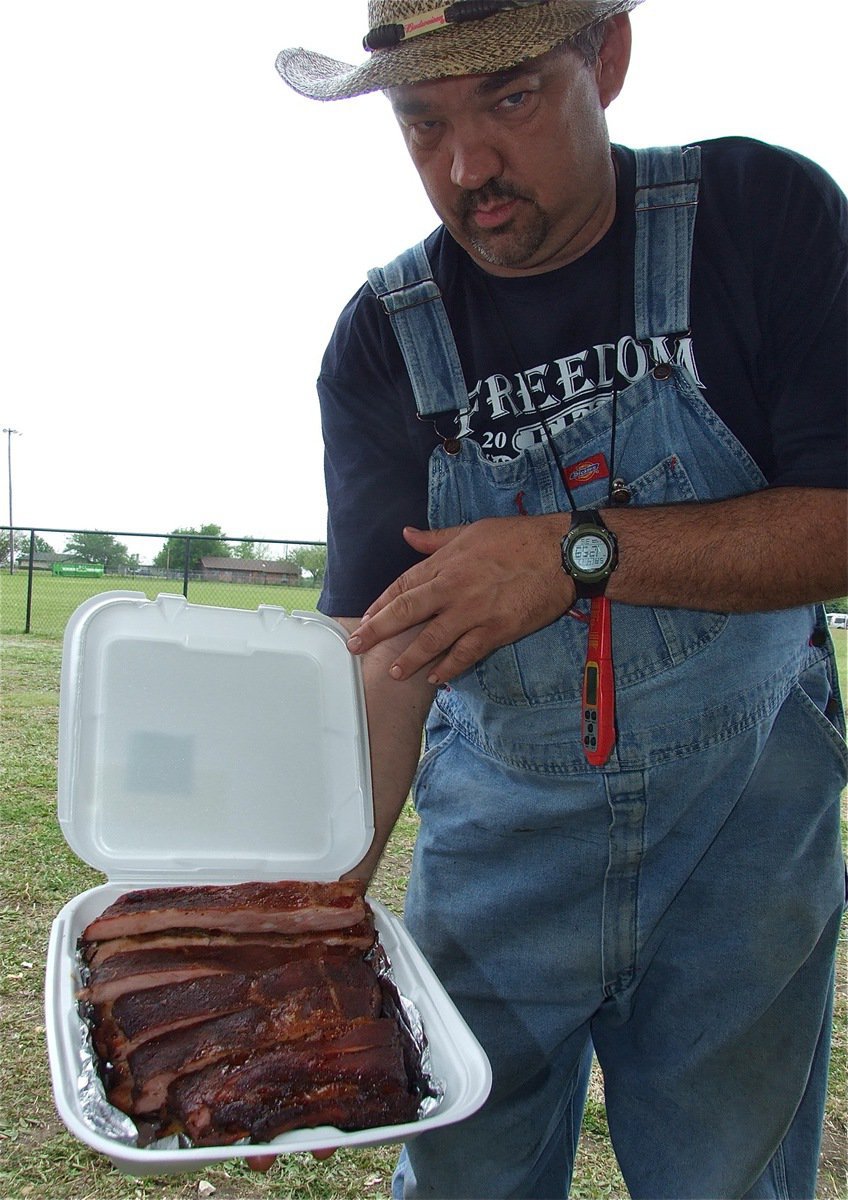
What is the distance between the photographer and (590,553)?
1838 millimetres

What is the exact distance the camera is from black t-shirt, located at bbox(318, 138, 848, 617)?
1.86m

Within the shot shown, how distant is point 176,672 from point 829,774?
137 centimetres

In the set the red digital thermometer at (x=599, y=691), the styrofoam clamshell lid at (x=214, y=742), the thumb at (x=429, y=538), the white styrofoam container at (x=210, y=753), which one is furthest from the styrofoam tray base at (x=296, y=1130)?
the thumb at (x=429, y=538)

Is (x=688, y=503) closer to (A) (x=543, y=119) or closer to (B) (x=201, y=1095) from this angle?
(A) (x=543, y=119)

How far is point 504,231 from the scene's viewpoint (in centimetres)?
199

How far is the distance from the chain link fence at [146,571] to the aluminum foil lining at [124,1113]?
11.1m

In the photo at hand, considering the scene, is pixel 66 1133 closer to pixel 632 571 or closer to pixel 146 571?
pixel 632 571

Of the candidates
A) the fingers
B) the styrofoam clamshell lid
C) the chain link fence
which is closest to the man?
the styrofoam clamshell lid

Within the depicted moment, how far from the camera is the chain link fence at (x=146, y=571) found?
1412 centimetres

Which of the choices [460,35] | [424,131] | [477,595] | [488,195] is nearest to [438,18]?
[460,35]

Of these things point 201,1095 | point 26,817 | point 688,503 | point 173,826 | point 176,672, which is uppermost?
point 688,503

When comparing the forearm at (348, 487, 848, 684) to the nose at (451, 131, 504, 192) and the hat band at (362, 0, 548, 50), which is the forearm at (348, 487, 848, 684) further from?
the hat band at (362, 0, 548, 50)

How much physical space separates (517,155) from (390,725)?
1.23 metres

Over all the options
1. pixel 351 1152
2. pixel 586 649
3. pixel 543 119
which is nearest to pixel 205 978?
pixel 586 649
